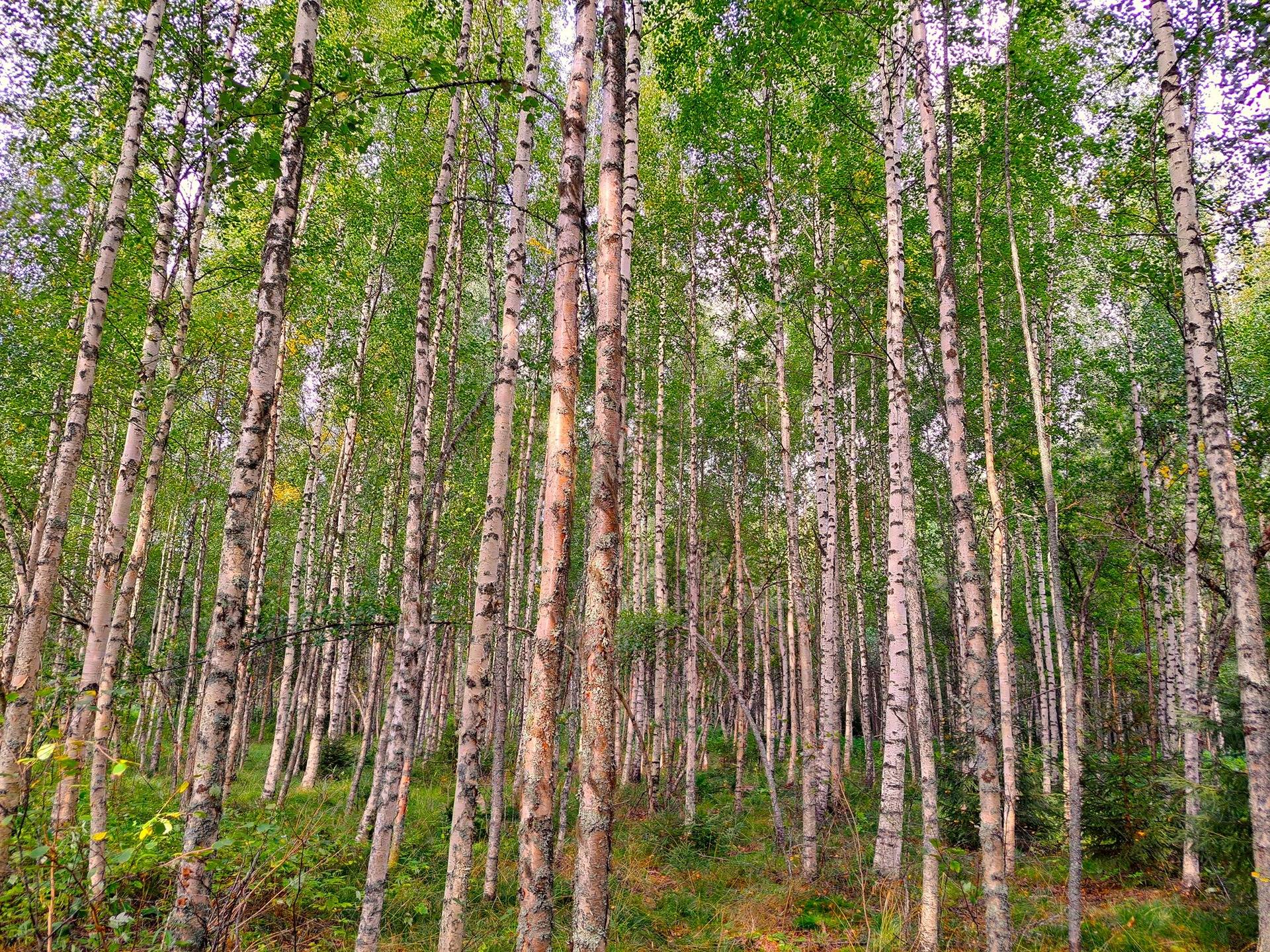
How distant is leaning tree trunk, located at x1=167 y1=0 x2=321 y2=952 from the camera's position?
12.1 ft

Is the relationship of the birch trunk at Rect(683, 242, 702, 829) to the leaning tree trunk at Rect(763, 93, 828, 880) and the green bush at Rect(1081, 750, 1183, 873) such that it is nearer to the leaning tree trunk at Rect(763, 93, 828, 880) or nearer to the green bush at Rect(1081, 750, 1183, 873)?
the leaning tree trunk at Rect(763, 93, 828, 880)

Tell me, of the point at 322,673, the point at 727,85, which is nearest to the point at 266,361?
the point at 727,85

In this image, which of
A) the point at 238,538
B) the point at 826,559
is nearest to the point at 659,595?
the point at 826,559

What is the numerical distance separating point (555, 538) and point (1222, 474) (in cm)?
636

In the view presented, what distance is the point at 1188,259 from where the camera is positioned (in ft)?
19.7

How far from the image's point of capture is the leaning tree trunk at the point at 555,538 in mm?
3229

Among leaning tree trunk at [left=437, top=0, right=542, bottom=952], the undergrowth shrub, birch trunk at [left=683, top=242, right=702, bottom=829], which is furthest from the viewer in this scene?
birch trunk at [left=683, top=242, right=702, bottom=829]

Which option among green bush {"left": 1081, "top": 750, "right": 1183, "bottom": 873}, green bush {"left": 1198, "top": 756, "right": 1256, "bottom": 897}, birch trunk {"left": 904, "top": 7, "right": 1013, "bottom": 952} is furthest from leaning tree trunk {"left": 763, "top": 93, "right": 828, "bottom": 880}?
green bush {"left": 1081, "top": 750, "right": 1183, "bottom": 873}

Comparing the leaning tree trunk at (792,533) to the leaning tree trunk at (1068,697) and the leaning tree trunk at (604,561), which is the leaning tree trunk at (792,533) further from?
the leaning tree trunk at (604,561)

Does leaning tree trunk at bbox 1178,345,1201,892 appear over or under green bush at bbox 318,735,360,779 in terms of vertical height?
over

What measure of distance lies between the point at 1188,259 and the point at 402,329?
1400cm

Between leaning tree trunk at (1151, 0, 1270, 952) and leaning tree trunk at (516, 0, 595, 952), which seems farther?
leaning tree trunk at (1151, 0, 1270, 952)

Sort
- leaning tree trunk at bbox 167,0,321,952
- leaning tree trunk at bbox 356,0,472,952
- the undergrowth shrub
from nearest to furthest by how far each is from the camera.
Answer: leaning tree trunk at bbox 167,0,321,952 < leaning tree trunk at bbox 356,0,472,952 < the undergrowth shrub

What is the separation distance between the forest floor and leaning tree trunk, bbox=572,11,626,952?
74.1 inches
